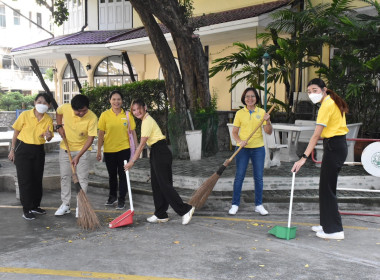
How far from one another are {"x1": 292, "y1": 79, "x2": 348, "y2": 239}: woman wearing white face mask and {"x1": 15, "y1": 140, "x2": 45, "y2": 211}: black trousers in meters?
3.63

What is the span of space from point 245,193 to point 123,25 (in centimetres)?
1311

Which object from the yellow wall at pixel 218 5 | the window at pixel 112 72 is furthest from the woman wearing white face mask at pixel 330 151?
the window at pixel 112 72

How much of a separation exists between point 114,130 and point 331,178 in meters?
3.30

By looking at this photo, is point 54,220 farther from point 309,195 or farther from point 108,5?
point 108,5

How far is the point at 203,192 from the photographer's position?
6648 millimetres

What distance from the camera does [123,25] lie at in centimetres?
1875

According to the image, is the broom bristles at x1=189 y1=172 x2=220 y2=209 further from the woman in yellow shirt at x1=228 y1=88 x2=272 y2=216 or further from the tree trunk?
the tree trunk

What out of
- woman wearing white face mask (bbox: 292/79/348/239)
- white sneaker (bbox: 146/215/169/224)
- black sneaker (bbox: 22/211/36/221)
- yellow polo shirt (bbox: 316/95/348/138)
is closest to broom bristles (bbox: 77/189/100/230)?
white sneaker (bbox: 146/215/169/224)

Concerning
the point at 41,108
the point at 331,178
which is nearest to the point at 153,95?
the point at 41,108

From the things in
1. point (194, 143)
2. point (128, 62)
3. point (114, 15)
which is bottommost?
point (194, 143)

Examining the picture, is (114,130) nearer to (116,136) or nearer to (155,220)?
(116,136)

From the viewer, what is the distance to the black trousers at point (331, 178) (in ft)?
18.0

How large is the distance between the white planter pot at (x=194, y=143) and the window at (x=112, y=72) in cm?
963

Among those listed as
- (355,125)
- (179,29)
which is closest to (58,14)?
(179,29)
